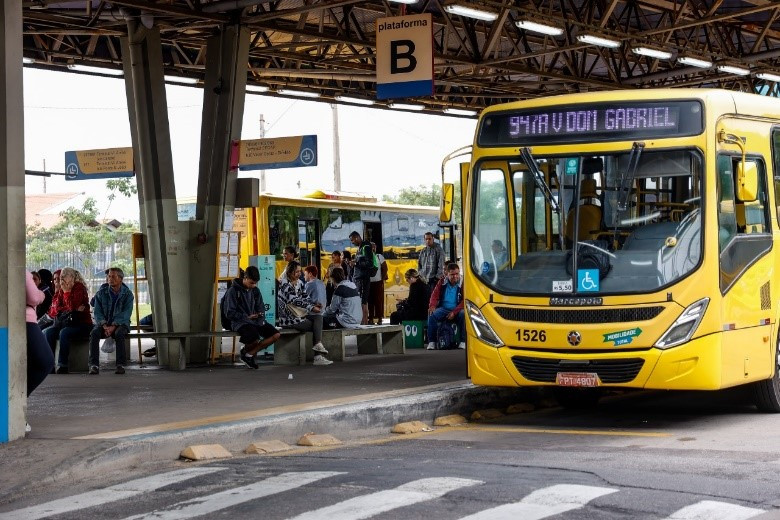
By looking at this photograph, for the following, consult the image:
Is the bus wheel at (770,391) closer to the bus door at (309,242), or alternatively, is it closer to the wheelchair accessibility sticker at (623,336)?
the wheelchair accessibility sticker at (623,336)

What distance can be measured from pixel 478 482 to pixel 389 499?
32.2 inches

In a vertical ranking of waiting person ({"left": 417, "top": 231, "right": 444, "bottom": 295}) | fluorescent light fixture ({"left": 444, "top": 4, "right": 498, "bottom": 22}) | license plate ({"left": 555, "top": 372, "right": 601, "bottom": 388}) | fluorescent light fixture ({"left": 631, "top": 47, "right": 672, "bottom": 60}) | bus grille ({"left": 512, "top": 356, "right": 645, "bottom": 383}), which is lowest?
license plate ({"left": 555, "top": 372, "right": 601, "bottom": 388})

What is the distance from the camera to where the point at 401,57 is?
1862cm

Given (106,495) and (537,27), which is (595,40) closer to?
(537,27)

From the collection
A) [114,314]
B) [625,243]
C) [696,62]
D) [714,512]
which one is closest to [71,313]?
[114,314]

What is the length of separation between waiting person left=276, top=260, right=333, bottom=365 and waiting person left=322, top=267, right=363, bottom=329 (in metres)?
0.60

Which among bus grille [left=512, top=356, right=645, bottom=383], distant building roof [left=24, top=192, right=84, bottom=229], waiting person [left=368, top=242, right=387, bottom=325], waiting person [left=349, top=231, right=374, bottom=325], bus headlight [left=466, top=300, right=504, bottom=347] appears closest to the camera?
bus grille [left=512, top=356, right=645, bottom=383]

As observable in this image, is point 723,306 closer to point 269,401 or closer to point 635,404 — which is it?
point 635,404

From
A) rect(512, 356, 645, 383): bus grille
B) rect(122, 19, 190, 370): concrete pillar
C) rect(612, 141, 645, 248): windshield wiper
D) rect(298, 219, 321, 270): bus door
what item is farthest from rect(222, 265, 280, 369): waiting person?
rect(298, 219, 321, 270): bus door

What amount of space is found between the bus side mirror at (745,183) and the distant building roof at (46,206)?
65.2 meters

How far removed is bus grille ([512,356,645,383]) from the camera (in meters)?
12.0

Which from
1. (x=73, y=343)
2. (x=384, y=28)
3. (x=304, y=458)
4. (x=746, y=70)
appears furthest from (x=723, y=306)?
(x=746, y=70)

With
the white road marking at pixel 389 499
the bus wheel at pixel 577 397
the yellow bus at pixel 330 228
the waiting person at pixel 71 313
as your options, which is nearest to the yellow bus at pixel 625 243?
the bus wheel at pixel 577 397

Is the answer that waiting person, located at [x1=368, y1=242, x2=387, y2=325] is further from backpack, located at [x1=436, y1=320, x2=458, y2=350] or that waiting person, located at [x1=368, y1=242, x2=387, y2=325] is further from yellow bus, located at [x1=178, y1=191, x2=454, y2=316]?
backpack, located at [x1=436, y1=320, x2=458, y2=350]
